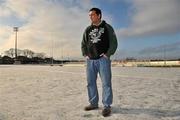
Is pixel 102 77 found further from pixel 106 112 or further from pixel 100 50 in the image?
pixel 106 112

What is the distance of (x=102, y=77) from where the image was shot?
5.69 m

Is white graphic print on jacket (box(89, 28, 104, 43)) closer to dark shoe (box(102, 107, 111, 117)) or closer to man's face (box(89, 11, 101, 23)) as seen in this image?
man's face (box(89, 11, 101, 23))

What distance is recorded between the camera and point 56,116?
216 inches

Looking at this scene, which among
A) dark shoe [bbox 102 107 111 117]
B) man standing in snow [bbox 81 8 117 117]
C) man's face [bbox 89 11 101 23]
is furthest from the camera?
man's face [bbox 89 11 101 23]

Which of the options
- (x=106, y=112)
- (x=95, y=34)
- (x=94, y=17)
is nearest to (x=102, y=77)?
(x=106, y=112)

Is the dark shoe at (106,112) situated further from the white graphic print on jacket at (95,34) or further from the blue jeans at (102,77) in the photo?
the white graphic print on jacket at (95,34)

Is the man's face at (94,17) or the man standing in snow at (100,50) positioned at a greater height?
the man's face at (94,17)

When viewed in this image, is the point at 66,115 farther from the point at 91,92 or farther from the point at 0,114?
the point at 0,114

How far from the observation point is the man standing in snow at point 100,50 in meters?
5.60

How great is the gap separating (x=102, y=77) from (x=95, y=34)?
823 millimetres

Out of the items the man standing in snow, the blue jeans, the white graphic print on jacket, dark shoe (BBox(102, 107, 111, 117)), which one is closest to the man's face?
the man standing in snow

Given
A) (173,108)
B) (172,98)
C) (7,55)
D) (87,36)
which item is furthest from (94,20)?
(7,55)

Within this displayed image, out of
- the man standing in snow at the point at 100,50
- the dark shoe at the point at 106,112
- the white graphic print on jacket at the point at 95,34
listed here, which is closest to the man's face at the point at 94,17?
the man standing in snow at the point at 100,50

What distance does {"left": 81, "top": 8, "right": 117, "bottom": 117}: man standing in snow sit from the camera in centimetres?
560
